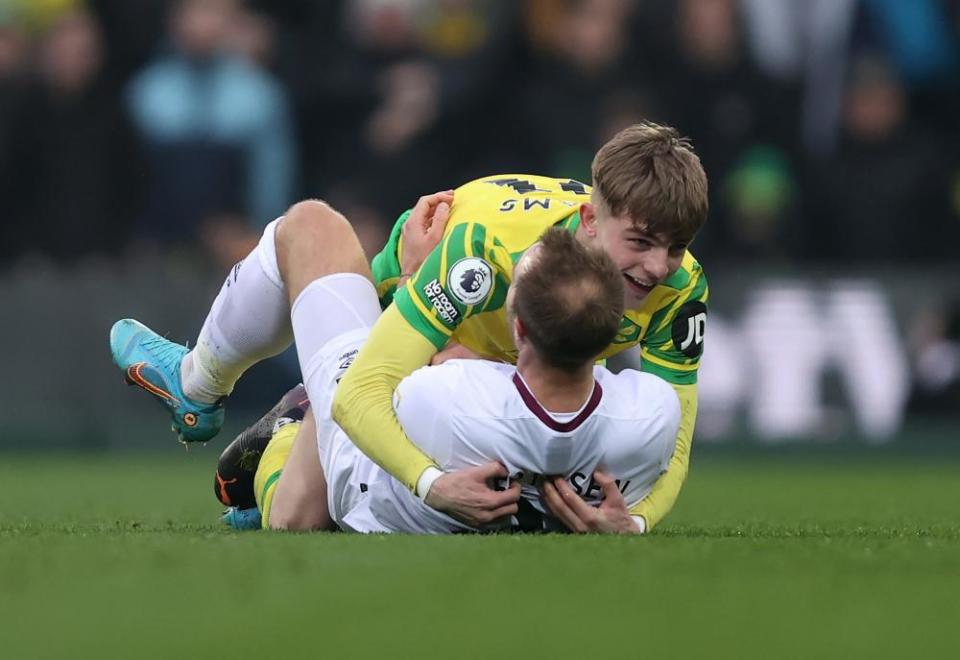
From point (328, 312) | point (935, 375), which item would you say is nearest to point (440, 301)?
point (328, 312)

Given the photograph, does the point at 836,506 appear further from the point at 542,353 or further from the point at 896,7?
A: the point at 896,7

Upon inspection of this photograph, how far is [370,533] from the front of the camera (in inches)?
208

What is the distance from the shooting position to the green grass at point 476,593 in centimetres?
339

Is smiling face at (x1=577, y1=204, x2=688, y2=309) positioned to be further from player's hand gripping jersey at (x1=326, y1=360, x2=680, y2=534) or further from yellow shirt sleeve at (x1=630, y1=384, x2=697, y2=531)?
yellow shirt sleeve at (x1=630, y1=384, x2=697, y2=531)

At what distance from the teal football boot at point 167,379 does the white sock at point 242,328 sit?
4 cm

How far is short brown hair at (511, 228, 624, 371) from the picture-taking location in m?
4.68

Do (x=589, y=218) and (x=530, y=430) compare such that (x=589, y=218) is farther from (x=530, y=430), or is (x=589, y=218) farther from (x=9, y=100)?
(x=9, y=100)

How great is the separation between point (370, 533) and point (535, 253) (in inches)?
39.7

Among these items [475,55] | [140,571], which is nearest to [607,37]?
[475,55]

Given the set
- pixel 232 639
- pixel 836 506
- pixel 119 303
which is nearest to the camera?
pixel 232 639

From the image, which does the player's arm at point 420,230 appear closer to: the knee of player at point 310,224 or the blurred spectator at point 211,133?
the knee of player at point 310,224

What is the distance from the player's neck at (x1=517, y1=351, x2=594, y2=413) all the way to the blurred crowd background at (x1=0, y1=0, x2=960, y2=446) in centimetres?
694

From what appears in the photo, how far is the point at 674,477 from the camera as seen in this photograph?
545cm

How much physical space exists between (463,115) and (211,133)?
1.58 metres
